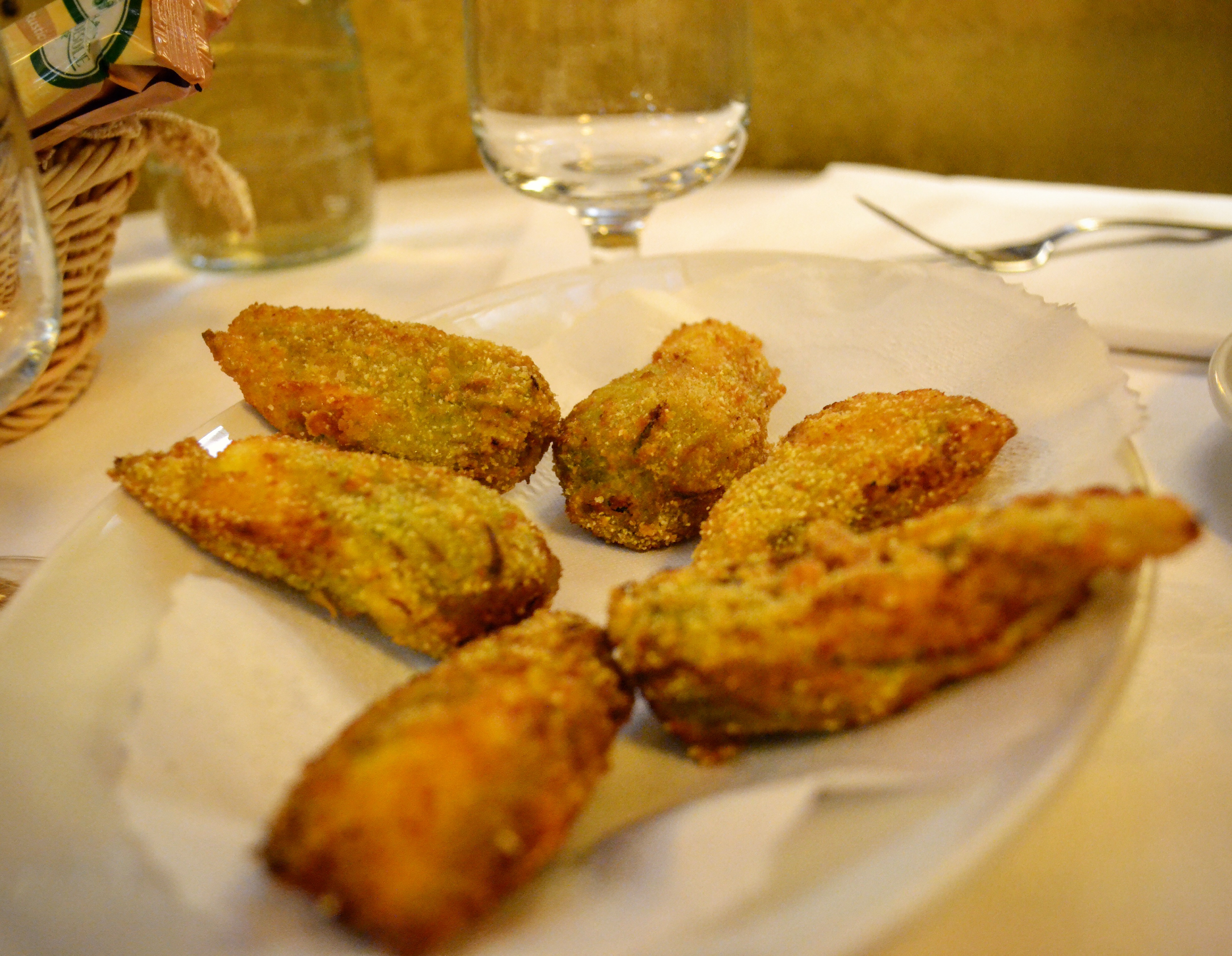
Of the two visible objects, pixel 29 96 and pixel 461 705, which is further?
pixel 29 96

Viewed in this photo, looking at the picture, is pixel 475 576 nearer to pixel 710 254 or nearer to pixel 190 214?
pixel 710 254

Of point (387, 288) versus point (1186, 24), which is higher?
point (1186, 24)

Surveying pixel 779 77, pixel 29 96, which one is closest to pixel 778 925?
pixel 29 96

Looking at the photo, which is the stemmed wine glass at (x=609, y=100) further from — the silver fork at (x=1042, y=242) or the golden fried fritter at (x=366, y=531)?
the golden fried fritter at (x=366, y=531)

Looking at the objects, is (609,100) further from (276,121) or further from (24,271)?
(24,271)

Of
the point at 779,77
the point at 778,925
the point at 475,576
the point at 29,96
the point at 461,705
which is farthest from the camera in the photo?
the point at 779,77

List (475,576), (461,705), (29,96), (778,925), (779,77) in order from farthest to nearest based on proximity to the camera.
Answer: (779,77)
(29,96)
(475,576)
(461,705)
(778,925)

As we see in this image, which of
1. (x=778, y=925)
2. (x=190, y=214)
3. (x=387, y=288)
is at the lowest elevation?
(x=387, y=288)

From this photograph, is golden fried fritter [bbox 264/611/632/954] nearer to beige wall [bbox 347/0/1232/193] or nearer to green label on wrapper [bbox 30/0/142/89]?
green label on wrapper [bbox 30/0/142/89]

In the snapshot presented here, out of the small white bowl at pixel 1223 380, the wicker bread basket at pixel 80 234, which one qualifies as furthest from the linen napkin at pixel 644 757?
the wicker bread basket at pixel 80 234
